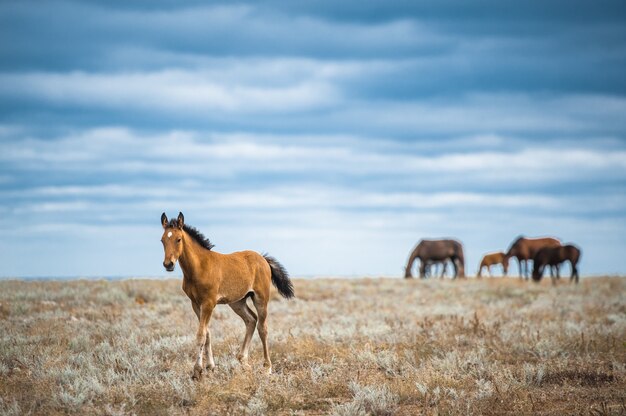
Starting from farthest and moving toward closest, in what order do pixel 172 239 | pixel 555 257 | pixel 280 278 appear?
pixel 555 257 < pixel 280 278 < pixel 172 239

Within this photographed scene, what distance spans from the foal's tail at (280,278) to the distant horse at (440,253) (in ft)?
103

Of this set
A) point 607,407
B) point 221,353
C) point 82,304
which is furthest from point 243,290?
point 82,304

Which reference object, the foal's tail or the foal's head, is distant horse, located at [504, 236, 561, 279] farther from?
the foal's head

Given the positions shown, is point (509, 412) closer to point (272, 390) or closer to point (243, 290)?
point (272, 390)

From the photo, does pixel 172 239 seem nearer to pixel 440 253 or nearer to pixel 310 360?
pixel 310 360

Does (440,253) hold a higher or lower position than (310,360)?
higher

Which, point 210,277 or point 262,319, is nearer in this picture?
point 210,277

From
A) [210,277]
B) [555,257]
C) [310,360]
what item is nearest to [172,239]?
[210,277]

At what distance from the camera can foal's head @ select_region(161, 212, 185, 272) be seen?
8320mm

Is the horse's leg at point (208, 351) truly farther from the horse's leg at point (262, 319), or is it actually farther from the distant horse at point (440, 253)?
the distant horse at point (440, 253)

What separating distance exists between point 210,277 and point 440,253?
113 feet

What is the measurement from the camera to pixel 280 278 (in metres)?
11.0

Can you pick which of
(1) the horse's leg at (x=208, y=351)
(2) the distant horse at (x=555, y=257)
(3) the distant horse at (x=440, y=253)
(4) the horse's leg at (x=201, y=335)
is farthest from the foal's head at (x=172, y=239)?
(3) the distant horse at (x=440, y=253)

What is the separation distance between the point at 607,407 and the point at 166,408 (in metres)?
5.51
